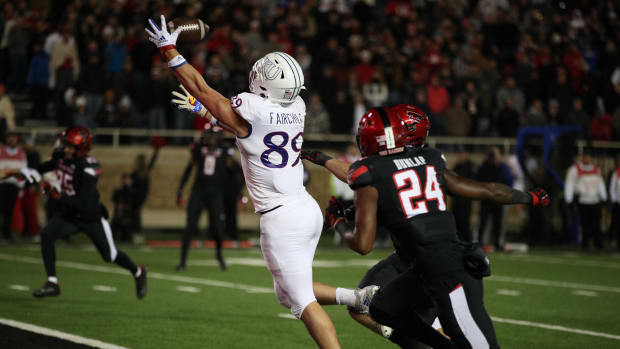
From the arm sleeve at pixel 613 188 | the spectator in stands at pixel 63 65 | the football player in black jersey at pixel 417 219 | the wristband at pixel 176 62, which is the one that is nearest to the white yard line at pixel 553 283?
the arm sleeve at pixel 613 188

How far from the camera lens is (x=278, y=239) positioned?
554cm

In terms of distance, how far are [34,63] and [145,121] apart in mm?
2421

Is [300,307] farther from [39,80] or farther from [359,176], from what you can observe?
[39,80]

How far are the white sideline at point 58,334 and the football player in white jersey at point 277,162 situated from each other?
1.98 m

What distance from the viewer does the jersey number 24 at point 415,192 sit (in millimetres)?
4980

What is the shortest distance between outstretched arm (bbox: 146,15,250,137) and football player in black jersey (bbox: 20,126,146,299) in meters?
4.01

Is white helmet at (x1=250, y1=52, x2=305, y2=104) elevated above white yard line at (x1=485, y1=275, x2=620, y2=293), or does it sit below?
above

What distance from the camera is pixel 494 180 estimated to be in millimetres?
16453

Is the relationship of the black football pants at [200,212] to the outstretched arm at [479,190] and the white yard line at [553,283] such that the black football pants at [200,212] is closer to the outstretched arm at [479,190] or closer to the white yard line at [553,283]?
the white yard line at [553,283]

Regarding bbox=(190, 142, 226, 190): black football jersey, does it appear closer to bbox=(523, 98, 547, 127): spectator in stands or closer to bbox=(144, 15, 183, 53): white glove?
bbox=(144, 15, 183, 53): white glove

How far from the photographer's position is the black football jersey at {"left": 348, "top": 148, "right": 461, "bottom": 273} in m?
4.95

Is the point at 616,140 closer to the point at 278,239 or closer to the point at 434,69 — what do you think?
the point at 434,69

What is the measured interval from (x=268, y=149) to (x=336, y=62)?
14.3 m

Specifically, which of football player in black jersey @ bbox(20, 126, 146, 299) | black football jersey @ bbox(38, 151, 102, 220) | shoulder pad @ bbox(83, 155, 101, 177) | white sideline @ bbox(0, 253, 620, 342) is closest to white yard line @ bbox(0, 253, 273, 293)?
white sideline @ bbox(0, 253, 620, 342)
